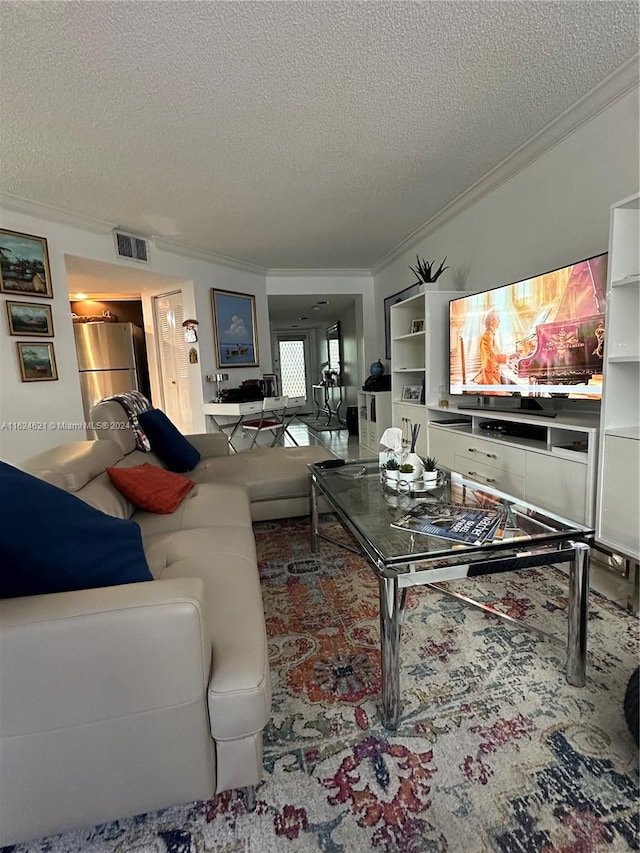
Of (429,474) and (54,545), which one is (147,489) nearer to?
(54,545)

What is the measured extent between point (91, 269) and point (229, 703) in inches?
173

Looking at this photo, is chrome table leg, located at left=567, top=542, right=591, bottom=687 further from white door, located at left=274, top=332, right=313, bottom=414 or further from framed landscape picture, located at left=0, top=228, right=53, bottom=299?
white door, located at left=274, top=332, right=313, bottom=414

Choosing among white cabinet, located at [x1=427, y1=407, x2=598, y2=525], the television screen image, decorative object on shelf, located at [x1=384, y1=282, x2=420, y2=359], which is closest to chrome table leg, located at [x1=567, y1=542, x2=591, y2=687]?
white cabinet, located at [x1=427, y1=407, x2=598, y2=525]

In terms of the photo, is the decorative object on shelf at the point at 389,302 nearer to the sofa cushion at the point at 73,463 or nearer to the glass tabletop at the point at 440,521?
the glass tabletop at the point at 440,521

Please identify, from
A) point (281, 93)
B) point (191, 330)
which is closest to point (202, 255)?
point (191, 330)

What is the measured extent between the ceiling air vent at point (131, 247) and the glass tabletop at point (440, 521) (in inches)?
132

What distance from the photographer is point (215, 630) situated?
1075 millimetres

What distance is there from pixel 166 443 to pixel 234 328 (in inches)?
Answer: 117

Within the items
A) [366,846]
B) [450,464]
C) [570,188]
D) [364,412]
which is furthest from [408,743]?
[364,412]

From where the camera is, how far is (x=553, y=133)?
2.43m

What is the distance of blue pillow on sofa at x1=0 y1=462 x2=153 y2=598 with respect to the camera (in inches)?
34.9

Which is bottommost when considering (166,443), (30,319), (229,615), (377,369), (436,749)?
(436,749)

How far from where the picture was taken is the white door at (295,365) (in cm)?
1025

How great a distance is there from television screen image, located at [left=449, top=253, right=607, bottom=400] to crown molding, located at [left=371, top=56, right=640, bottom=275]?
0.82 meters
